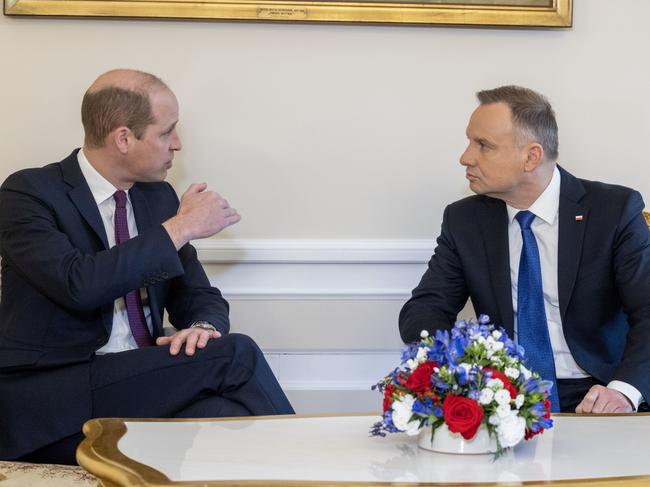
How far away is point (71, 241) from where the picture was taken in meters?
3.35

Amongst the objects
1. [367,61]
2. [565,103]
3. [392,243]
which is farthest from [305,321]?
[565,103]

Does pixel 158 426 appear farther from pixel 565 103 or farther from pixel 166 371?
pixel 565 103

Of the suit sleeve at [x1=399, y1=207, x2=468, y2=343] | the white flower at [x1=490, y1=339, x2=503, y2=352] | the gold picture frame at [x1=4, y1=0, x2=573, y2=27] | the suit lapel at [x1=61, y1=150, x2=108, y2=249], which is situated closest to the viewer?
the white flower at [x1=490, y1=339, x2=503, y2=352]

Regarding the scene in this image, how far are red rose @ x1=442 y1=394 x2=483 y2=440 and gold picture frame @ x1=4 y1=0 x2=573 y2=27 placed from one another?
225 centimetres

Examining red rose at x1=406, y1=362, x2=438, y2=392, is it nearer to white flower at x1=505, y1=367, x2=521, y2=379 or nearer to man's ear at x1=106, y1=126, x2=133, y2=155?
white flower at x1=505, y1=367, x2=521, y2=379

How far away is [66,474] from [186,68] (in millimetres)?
1882

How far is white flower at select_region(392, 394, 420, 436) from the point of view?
230cm

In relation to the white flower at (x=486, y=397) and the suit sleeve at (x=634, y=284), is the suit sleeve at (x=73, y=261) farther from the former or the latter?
the suit sleeve at (x=634, y=284)

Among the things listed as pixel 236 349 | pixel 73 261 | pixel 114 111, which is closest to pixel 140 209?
pixel 114 111

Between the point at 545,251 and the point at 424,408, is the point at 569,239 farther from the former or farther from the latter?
the point at 424,408

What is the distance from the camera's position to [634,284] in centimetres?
345

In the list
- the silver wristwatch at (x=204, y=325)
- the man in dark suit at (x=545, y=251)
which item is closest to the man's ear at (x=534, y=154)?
the man in dark suit at (x=545, y=251)

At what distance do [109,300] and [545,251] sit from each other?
159cm

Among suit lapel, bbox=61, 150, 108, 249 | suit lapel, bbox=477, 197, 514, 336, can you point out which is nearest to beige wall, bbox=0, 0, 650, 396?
suit lapel, bbox=477, 197, 514, 336
